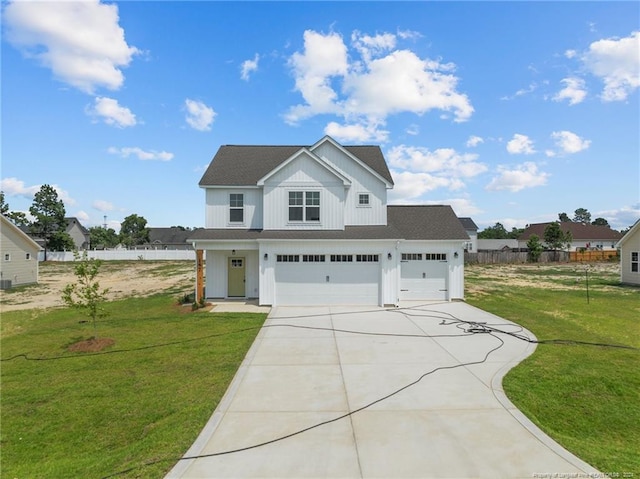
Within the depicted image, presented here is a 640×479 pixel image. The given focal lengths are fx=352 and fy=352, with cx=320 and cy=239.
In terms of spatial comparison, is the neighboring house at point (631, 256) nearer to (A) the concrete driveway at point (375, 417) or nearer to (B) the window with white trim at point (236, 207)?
(A) the concrete driveway at point (375, 417)

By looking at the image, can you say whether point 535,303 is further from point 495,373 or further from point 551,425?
point 551,425

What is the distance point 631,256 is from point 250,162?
26738mm

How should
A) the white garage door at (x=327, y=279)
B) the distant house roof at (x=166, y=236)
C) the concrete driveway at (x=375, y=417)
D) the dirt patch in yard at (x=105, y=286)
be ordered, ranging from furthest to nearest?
the distant house roof at (x=166, y=236)
the dirt patch in yard at (x=105, y=286)
the white garage door at (x=327, y=279)
the concrete driveway at (x=375, y=417)

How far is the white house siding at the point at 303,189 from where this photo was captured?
16406 mm

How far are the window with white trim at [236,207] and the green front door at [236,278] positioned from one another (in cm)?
206

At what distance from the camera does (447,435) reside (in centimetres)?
508

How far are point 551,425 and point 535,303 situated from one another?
42.5 feet

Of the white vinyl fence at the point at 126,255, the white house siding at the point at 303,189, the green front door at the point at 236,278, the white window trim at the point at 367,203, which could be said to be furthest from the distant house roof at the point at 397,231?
the white vinyl fence at the point at 126,255

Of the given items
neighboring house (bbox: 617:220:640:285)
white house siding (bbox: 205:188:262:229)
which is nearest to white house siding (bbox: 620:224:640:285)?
neighboring house (bbox: 617:220:640:285)

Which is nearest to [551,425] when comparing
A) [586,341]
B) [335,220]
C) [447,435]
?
[447,435]

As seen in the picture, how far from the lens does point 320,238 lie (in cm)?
1548

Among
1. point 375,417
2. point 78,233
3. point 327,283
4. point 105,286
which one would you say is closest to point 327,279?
point 327,283

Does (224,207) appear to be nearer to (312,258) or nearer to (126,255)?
(312,258)

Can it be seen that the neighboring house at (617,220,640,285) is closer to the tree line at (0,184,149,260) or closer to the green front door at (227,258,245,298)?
the green front door at (227,258,245,298)
